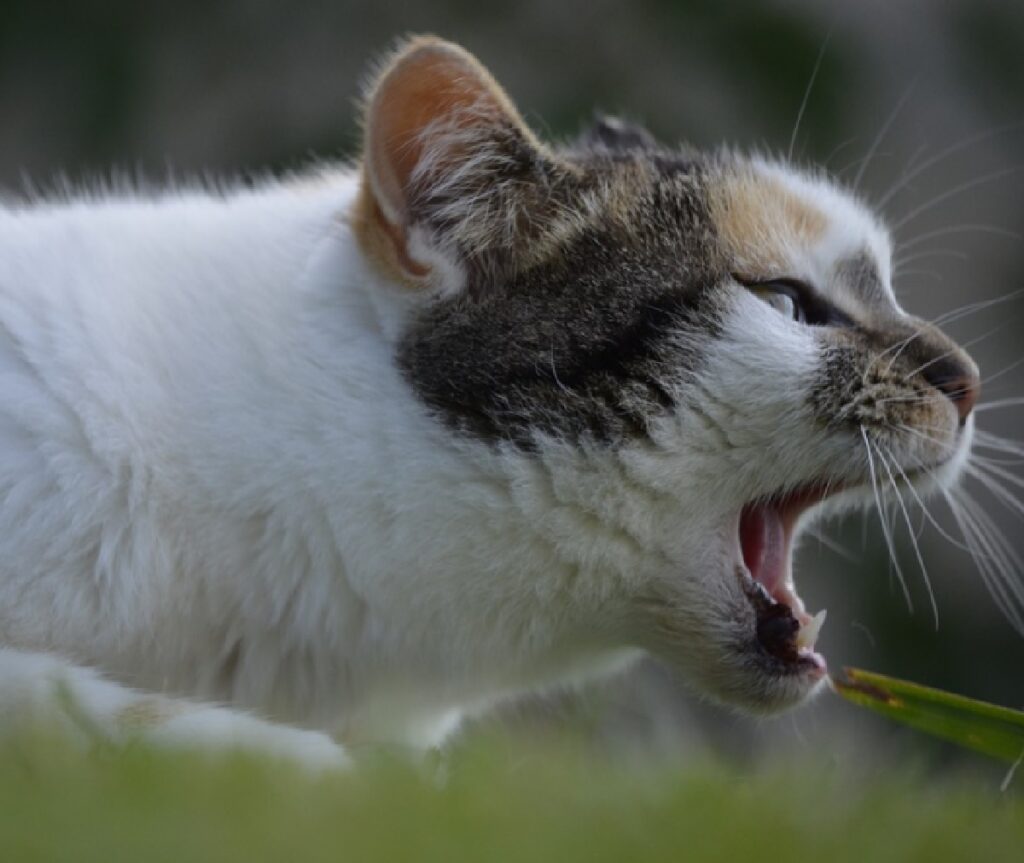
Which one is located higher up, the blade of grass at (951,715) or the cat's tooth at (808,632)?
the blade of grass at (951,715)

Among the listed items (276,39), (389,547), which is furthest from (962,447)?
(276,39)

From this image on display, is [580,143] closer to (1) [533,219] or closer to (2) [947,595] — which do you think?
(1) [533,219]

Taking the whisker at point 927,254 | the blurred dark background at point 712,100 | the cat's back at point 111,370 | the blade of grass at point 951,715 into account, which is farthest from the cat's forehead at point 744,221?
the blurred dark background at point 712,100

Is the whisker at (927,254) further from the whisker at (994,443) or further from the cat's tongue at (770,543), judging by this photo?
the cat's tongue at (770,543)

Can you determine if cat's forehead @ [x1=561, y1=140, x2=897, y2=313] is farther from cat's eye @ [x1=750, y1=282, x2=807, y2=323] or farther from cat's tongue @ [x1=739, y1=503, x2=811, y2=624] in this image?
cat's tongue @ [x1=739, y1=503, x2=811, y2=624]

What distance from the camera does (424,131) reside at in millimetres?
1938

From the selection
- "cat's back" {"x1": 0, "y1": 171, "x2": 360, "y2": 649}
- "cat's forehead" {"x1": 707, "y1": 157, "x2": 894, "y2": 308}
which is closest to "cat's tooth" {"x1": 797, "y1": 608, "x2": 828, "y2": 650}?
"cat's forehead" {"x1": 707, "y1": 157, "x2": 894, "y2": 308}

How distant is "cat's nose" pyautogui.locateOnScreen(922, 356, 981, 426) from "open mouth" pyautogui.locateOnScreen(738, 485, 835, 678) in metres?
0.24

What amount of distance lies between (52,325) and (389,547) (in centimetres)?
56

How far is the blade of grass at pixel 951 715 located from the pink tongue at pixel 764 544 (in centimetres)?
23

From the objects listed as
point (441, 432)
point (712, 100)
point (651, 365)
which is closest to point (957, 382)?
point (651, 365)

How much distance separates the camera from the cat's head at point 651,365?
1921 mm

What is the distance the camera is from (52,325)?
76.8 inches

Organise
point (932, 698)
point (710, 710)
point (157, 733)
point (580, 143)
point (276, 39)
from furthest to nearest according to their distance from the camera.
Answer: point (276, 39)
point (710, 710)
point (580, 143)
point (932, 698)
point (157, 733)
